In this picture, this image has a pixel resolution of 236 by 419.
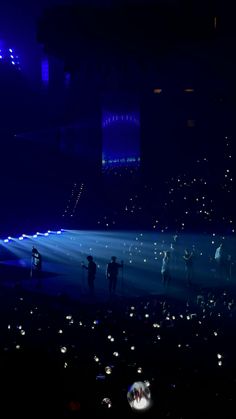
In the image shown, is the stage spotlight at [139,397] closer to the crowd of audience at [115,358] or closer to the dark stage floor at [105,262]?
the crowd of audience at [115,358]

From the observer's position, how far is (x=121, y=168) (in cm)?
2089

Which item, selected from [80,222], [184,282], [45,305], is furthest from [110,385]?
[80,222]

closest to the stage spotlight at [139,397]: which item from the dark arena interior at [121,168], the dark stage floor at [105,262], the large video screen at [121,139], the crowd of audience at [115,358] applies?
the crowd of audience at [115,358]

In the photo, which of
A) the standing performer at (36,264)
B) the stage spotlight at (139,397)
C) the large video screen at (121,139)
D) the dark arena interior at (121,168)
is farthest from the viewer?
the large video screen at (121,139)

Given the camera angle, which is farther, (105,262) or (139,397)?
(105,262)

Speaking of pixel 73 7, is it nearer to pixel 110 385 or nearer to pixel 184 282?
pixel 184 282

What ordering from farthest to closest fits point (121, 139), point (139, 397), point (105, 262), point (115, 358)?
point (121, 139)
point (105, 262)
point (115, 358)
point (139, 397)

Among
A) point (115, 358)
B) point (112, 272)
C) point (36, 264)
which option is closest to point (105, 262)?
point (36, 264)

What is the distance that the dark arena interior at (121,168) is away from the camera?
13297 mm

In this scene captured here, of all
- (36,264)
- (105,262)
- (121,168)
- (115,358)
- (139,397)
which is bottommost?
(105,262)

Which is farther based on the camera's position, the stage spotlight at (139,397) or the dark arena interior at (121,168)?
the dark arena interior at (121,168)

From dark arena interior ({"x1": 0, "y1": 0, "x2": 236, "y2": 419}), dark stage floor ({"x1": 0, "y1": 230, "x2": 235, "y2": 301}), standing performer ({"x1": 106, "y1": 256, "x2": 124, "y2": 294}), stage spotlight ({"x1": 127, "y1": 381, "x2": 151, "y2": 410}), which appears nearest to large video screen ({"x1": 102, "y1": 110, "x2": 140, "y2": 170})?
dark arena interior ({"x1": 0, "y1": 0, "x2": 236, "y2": 419})

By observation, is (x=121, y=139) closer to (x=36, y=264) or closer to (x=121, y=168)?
(x=121, y=168)

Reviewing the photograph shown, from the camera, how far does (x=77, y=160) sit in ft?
72.3
